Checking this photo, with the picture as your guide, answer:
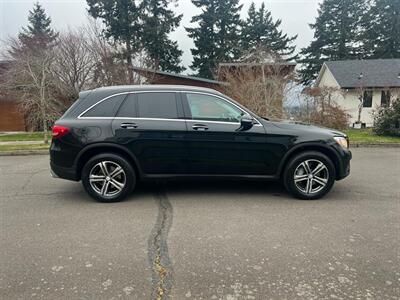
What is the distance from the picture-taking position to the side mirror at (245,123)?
452 cm

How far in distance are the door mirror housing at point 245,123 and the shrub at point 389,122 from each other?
982 cm

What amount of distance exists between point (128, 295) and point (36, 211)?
2683mm

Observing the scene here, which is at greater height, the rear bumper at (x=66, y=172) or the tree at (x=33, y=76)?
the tree at (x=33, y=76)

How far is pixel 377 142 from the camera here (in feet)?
33.0

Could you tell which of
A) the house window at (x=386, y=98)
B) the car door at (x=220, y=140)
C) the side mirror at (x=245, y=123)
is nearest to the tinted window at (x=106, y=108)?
the car door at (x=220, y=140)

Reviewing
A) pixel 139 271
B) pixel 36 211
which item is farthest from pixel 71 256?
pixel 36 211

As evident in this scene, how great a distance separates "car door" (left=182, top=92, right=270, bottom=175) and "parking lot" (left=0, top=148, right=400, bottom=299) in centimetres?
54

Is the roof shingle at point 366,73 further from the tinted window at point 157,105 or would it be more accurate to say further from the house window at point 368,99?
the tinted window at point 157,105

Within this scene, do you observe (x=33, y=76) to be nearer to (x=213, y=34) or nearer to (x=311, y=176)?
(x=311, y=176)

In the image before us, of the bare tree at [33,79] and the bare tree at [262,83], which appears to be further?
the bare tree at [262,83]

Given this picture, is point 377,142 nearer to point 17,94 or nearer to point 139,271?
point 139,271

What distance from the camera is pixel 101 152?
15.1 ft

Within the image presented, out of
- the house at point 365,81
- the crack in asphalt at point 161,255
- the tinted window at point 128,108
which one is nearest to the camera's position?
the crack in asphalt at point 161,255

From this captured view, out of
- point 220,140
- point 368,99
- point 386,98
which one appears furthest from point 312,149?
point 368,99
